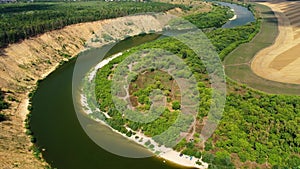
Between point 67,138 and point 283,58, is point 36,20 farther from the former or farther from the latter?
point 283,58

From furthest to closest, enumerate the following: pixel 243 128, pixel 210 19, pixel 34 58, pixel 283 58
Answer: pixel 210 19
pixel 34 58
pixel 283 58
pixel 243 128

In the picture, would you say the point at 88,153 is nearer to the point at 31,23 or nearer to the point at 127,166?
A: the point at 127,166

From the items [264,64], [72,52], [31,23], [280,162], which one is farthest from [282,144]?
[31,23]

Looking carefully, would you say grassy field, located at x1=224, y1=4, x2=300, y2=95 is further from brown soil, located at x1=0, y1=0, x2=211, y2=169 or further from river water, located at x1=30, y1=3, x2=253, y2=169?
brown soil, located at x1=0, y1=0, x2=211, y2=169

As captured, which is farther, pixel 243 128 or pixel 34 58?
pixel 34 58

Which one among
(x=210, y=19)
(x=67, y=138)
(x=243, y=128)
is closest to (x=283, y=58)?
(x=243, y=128)

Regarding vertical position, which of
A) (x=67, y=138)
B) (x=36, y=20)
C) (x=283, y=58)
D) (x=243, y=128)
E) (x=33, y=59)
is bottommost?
(x=67, y=138)

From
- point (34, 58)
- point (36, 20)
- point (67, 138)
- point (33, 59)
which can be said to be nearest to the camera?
point (67, 138)
